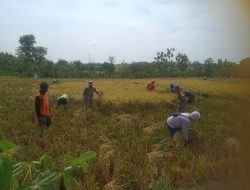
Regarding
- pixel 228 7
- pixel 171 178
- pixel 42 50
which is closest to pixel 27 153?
pixel 171 178

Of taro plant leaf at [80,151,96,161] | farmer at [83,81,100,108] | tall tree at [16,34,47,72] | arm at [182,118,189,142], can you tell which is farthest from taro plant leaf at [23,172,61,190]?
tall tree at [16,34,47,72]

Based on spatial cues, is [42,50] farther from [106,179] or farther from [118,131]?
[106,179]

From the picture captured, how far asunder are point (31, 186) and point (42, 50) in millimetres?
65082

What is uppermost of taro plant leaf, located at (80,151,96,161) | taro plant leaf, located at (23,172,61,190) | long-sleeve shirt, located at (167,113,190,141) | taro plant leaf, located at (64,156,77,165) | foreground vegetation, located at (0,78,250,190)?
taro plant leaf, located at (80,151,96,161)

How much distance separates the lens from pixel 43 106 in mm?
8594

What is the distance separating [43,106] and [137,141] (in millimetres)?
2000

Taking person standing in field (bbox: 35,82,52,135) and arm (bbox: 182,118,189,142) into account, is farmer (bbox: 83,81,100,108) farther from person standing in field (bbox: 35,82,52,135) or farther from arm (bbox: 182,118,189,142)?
arm (bbox: 182,118,189,142)

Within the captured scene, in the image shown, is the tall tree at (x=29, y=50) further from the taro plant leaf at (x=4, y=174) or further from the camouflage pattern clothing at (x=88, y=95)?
the taro plant leaf at (x=4, y=174)

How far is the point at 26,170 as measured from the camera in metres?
1.38

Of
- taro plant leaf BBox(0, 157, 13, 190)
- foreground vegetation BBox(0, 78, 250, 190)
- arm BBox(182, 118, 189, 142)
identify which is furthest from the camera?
arm BBox(182, 118, 189, 142)

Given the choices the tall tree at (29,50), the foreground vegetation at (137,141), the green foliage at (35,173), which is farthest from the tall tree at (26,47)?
the green foliage at (35,173)

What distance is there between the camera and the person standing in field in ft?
27.3

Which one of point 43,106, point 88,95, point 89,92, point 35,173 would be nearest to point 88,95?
point 88,95

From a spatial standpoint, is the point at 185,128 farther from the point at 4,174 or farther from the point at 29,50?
the point at 29,50
